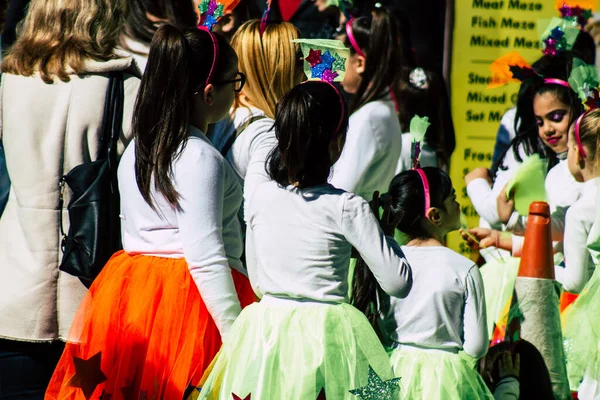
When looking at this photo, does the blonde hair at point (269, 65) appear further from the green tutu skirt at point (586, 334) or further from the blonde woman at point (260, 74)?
the green tutu skirt at point (586, 334)

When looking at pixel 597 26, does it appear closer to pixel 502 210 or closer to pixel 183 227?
pixel 502 210

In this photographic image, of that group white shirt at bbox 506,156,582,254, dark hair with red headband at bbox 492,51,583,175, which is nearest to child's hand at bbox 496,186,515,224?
white shirt at bbox 506,156,582,254

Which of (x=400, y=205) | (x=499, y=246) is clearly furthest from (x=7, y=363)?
(x=499, y=246)

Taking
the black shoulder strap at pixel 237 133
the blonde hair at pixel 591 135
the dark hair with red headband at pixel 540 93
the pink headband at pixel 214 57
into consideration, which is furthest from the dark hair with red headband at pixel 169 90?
the dark hair with red headband at pixel 540 93

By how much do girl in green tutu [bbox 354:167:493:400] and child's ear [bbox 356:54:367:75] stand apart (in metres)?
1.41

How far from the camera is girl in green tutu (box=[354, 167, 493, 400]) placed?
396 cm

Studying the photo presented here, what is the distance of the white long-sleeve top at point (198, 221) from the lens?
11.0 feet

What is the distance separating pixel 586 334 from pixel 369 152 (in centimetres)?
131

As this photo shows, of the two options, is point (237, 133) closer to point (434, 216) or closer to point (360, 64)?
point (434, 216)

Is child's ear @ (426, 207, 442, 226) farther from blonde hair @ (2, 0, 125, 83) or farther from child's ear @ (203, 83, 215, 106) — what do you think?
blonde hair @ (2, 0, 125, 83)

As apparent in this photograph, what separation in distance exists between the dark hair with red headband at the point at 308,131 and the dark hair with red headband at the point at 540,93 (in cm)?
252

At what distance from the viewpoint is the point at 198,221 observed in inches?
132

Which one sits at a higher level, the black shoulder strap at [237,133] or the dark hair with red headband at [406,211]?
the black shoulder strap at [237,133]

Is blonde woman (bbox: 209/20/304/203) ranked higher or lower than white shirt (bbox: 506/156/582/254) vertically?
higher
